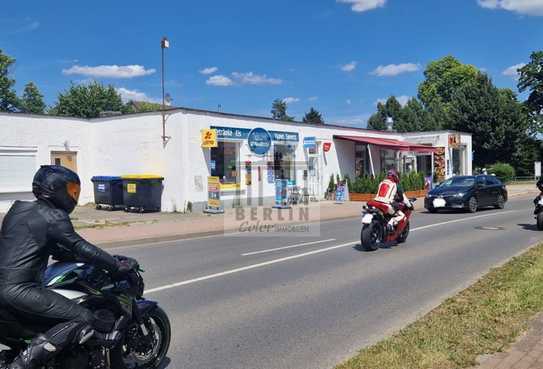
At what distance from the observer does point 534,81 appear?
214 ft

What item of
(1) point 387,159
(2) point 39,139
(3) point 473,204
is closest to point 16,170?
(2) point 39,139

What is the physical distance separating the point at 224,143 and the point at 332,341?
16815 mm

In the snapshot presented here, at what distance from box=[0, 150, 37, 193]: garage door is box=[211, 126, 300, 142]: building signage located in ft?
23.8

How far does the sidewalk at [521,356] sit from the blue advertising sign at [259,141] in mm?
18115

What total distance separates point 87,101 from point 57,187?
167 feet

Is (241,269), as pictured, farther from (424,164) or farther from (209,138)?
(424,164)

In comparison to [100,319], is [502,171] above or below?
above

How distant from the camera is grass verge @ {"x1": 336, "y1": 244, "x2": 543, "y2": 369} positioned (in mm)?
4230

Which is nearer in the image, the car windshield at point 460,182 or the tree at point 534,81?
the car windshield at point 460,182

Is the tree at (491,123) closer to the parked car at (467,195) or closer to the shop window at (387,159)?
the shop window at (387,159)

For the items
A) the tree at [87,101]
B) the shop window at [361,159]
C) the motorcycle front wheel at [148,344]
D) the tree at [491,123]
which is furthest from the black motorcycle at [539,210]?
the tree at [87,101]

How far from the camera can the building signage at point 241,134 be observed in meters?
20.9

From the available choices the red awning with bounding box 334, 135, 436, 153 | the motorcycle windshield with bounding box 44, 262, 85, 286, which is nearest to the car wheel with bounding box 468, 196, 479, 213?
the red awning with bounding box 334, 135, 436, 153

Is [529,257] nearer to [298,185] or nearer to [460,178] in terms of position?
[460,178]
